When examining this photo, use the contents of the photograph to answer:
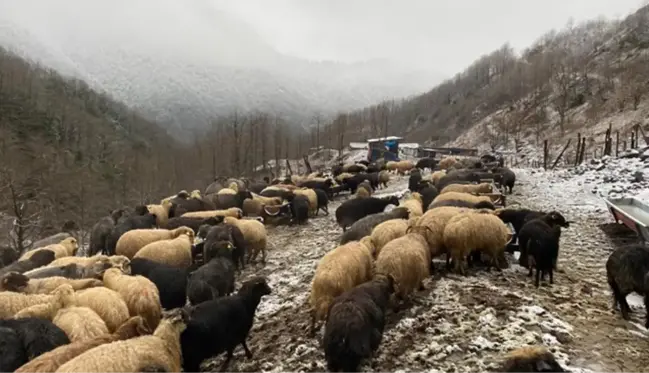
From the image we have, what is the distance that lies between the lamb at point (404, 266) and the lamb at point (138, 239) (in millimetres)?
6856

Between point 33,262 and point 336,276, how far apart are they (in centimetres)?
919

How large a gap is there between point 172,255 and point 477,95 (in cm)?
11134

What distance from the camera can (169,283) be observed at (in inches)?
380

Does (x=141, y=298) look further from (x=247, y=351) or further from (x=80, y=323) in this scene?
(x=247, y=351)

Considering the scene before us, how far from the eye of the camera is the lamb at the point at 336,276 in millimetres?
8109

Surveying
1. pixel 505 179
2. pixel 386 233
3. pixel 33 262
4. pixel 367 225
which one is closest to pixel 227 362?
pixel 386 233

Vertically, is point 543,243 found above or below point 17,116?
below

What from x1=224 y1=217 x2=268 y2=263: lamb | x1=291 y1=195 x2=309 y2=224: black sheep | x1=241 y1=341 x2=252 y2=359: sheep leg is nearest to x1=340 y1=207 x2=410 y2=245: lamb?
x1=224 y1=217 x2=268 y2=263: lamb

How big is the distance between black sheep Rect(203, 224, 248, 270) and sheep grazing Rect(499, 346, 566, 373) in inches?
327

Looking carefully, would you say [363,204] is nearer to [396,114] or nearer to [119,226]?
[119,226]

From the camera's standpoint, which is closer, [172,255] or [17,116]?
[172,255]

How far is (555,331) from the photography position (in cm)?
732

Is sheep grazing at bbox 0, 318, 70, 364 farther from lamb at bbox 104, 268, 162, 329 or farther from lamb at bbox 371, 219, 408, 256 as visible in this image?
lamb at bbox 371, 219, 408, 256

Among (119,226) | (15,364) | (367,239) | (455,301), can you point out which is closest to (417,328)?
(455,301)
